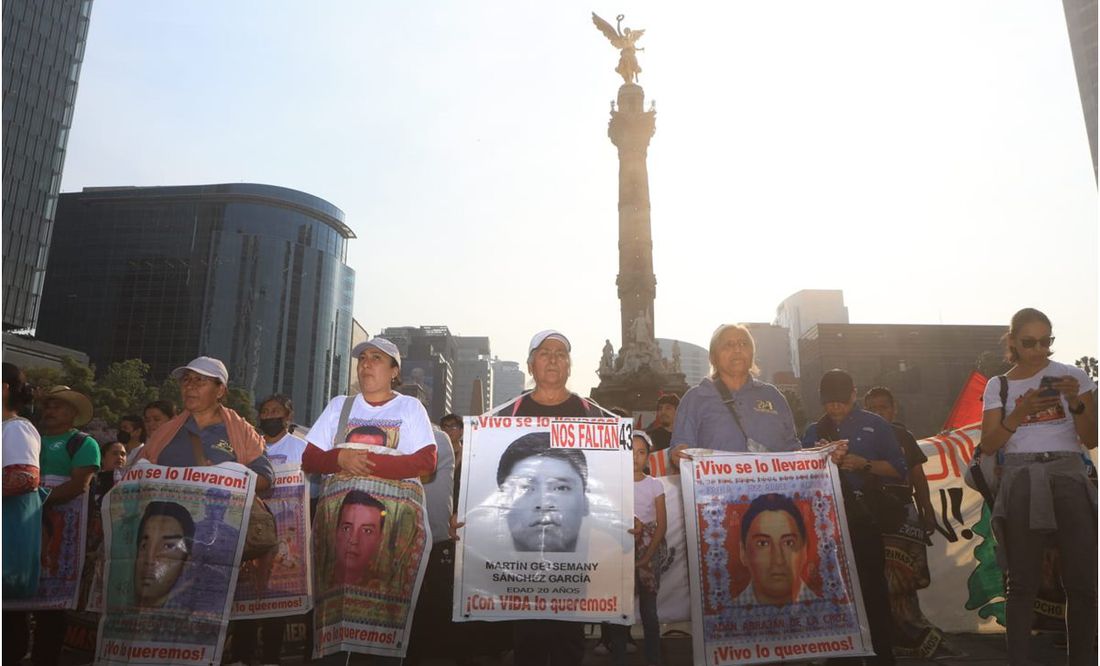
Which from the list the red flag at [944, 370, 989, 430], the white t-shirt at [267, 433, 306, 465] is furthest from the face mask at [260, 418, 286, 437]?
the red flag at [944, 370, 989, 430]

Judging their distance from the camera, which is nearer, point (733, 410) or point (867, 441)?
point (733, 410)

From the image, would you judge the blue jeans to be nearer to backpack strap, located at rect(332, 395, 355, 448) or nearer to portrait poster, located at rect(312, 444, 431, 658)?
portrait poster, located at rect(312, 444, 431, 658)

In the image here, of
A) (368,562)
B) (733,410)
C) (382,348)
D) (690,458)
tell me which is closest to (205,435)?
(382,348)

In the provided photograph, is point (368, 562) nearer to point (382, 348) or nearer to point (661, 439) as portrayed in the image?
point (382, 348)

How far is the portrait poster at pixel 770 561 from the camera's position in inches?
185

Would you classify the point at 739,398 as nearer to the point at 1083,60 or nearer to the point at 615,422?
the point at 615,422

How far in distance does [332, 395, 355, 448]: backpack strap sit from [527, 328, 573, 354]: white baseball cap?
1.29 m

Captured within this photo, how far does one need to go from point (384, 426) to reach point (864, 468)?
344 cm

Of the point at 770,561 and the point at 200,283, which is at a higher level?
the point at 200,283

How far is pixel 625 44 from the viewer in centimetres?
5169

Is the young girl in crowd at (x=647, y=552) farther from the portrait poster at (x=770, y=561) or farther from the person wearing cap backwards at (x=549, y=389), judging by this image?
the portrait poster at (x=770, y=561)

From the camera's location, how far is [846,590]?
16.0 ft

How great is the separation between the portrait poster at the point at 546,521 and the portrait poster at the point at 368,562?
1.21 ft

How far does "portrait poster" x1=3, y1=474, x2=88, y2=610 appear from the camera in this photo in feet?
18.7
